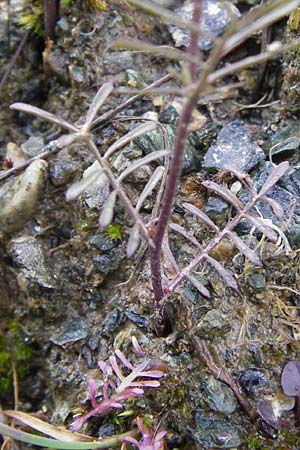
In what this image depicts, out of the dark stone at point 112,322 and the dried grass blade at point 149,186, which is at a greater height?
the dried grass blade at point 149,186

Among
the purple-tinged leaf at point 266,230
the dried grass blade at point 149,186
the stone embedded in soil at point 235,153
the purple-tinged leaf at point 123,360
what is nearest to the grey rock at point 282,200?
the stone embedded in soil at point 235,153

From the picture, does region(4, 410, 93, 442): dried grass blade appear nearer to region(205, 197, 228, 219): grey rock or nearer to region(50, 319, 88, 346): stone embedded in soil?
region(50, 319, 88, 346): stone embedded in soil

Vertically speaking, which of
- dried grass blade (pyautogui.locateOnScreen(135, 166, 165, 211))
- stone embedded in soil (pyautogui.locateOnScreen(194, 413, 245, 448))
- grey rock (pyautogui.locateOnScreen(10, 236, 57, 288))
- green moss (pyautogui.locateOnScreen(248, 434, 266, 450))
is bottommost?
green moss (pyautogui.locateOnScreen(248, 434, 266, 450))

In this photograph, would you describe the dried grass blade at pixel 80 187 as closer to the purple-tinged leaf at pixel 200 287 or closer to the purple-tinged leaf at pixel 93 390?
the purple-tinged leaf at pixel 200 287

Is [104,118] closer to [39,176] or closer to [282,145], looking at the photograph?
[39,176]

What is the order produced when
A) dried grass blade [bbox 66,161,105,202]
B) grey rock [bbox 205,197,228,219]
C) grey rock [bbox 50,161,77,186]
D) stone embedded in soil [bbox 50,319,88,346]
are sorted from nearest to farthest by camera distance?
dried grass blade [bbox 66,161,105,202], grey rock [bbox 205,197,228,219], stone embedded in soil [bbox 50,319,88,346], grey rock [bbox 50,161,77,186]

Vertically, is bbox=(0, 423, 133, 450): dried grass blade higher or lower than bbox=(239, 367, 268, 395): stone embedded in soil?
higher

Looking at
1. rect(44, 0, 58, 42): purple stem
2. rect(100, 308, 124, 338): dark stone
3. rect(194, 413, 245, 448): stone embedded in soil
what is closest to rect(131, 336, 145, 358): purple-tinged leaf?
rect(100, 308, 124, 338): dark stone
